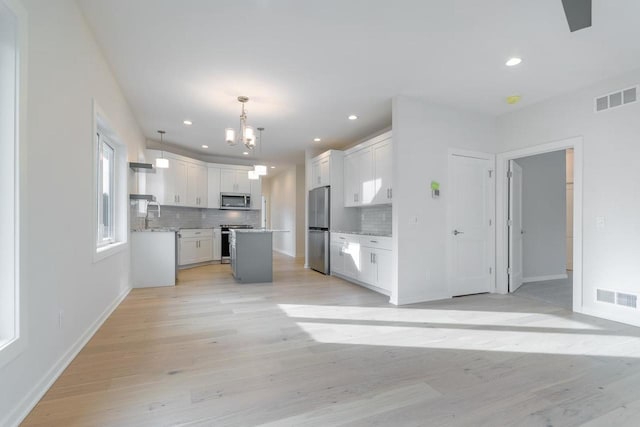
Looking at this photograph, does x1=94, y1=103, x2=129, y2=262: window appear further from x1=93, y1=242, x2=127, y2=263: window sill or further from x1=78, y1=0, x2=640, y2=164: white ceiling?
x1=78, y1=0, x2=640, y2=164: white ceiling

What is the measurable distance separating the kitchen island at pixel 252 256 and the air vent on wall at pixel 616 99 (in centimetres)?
469

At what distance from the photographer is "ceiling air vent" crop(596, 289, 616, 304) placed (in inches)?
133

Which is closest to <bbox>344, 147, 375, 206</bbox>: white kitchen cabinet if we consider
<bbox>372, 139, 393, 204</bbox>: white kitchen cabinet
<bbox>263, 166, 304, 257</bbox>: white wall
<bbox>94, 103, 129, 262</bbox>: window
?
<bbox>372, 139, 393, 204</bbox>: white kitchen cabinet

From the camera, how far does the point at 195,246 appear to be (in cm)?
716

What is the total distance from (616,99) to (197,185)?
741cm

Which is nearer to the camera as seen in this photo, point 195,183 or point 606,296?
point 606,296

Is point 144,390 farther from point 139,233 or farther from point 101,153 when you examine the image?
point 139,233

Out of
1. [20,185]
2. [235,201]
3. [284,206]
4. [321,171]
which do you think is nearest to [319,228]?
[321,171]

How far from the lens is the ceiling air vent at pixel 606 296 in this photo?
3387 millimetres

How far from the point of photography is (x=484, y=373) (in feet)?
7.21

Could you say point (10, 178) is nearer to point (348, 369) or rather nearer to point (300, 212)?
point (348, 369)

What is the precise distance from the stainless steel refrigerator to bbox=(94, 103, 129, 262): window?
3.33 meters

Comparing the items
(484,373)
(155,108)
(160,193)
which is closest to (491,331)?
(484,373)

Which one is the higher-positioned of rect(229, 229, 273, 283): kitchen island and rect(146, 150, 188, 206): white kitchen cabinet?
rect(146, 150, 188, 206): white kitchen cabinet
